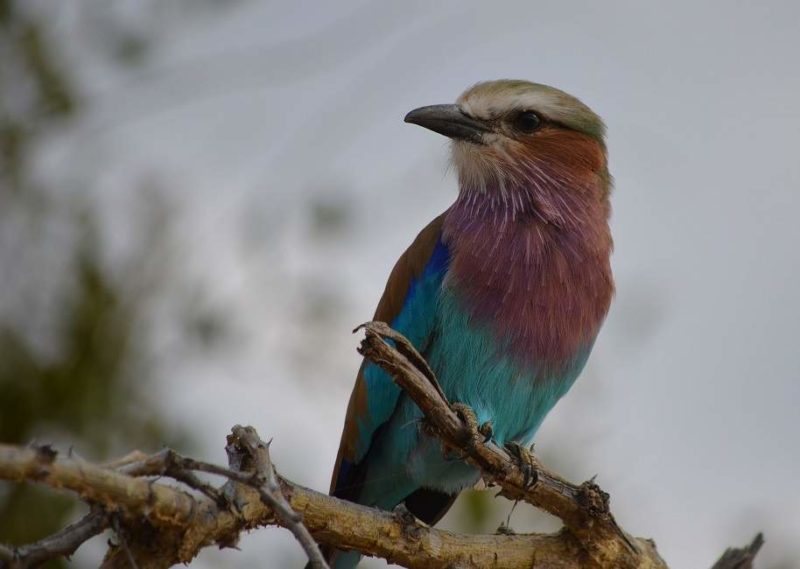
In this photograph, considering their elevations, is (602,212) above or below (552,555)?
above

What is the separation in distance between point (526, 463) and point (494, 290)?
0.70 metres

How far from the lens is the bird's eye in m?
4.73

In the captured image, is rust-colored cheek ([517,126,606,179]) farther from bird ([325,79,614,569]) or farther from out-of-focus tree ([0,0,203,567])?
out-of-focus tree ([0,0,203,567])

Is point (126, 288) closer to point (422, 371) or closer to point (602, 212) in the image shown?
point (602, 212)

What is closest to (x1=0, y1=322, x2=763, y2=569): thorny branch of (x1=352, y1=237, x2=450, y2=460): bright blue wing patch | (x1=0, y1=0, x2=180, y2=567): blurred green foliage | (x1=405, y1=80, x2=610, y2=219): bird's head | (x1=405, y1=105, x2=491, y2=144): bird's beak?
(x1=352, y1=237, x2=450, y2=460): bright blue wing patch

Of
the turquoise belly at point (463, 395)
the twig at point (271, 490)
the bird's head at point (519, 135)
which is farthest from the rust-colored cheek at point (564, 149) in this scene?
the twig at point (271, 490)

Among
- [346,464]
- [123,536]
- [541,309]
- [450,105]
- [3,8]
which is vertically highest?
A: [3,8]

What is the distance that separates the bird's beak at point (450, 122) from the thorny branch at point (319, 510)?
135 cm

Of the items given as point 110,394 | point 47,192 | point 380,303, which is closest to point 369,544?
point 380,303

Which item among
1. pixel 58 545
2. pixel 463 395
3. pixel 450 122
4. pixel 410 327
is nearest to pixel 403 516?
pixel 463 395

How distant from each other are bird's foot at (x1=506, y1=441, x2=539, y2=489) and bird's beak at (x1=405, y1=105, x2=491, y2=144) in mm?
1316

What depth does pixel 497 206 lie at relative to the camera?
4.58 m

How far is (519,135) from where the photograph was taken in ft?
15.6

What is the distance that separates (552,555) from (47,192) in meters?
4.45
